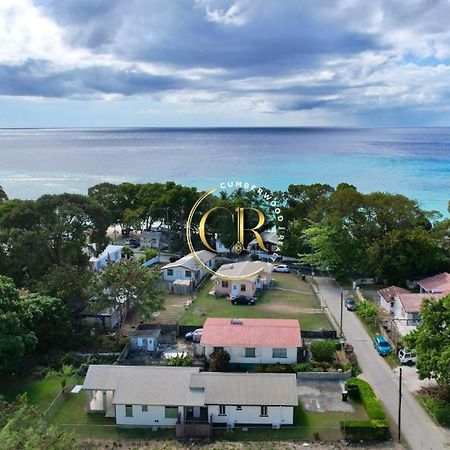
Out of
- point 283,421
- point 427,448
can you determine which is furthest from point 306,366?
point 427,448

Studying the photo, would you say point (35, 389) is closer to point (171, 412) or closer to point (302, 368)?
point (171, 412)

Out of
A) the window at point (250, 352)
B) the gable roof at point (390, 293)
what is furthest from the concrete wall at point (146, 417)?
the gable roof at point (390, 293)

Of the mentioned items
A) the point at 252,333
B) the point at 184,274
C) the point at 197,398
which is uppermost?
the point at 184,274

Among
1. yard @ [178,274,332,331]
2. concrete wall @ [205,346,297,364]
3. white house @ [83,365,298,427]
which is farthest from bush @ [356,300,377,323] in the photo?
white house @ [83,365,298,427]

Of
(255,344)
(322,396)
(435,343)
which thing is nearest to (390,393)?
(322,396)

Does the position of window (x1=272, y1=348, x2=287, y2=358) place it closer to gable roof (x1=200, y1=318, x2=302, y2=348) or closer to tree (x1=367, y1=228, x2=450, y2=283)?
gable roof (x1=200, y1=318, x2=302, y2=348)
